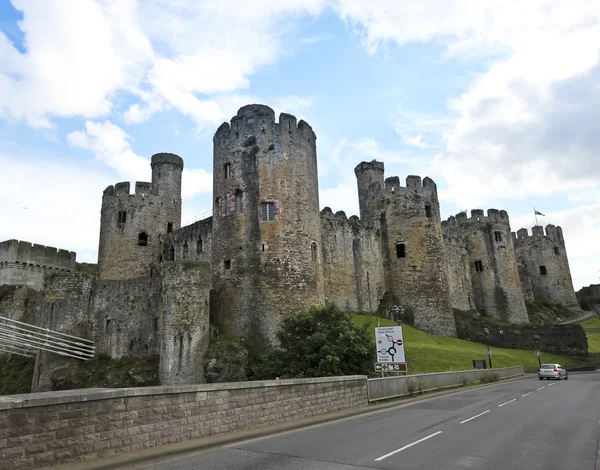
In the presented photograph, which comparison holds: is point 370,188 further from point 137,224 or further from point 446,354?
point 137,224

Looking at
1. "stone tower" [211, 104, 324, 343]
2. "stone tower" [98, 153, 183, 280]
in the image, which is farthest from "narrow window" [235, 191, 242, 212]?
"stone tower" [98, 153, 183, 280]

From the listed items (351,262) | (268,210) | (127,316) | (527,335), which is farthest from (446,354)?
(127,316)

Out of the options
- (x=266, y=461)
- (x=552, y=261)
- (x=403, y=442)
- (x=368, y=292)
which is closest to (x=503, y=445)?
(x=403, y=442)

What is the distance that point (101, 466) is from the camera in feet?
26.2

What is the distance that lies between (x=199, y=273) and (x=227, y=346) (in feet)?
13.5

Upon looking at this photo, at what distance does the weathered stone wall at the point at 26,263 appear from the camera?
40594 millimetres

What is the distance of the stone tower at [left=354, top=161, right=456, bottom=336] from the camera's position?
39.5 metres

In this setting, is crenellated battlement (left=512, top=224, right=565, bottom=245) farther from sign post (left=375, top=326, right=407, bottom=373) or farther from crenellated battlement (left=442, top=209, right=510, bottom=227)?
sign post (left=375, top=326, right=407, bottom=373)

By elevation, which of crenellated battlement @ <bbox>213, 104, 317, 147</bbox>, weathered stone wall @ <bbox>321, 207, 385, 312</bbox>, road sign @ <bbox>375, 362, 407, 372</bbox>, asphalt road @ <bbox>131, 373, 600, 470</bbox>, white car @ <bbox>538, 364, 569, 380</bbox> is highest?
crenellated battlement @ <bbox>213, 104, 317, 147</bbox>

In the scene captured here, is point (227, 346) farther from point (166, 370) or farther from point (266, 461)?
point (266, 461)

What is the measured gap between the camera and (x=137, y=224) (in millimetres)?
41000

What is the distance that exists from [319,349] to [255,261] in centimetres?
801

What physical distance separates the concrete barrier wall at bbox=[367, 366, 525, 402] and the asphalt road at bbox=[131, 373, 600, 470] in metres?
2.12

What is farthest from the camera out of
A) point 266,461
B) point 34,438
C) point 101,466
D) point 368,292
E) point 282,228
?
point 368,292
